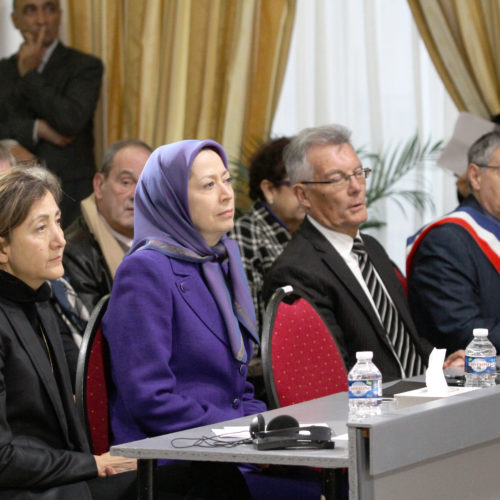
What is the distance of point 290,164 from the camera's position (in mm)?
3836

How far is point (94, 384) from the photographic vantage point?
8.75 ft

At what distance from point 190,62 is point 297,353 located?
113 inches

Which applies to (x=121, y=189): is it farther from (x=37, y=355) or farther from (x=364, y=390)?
(x=364, y=390)

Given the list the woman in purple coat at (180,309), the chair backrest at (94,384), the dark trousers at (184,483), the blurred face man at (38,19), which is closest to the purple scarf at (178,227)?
the woman in purple coat at (180,309)

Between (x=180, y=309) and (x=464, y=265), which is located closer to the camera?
(x=180, y=309)

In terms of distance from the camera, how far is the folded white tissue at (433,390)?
94.3 inches

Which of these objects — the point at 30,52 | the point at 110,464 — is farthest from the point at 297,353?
the point at 30,52

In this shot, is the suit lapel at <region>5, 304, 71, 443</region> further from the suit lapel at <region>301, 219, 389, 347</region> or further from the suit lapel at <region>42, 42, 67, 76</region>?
the suit lapel at <region>42, 42, 67, 76</region>

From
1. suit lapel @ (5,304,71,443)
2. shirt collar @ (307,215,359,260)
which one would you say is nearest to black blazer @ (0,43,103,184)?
shirt collar @ (307,215,359,260)

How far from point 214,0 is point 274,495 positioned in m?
3.50

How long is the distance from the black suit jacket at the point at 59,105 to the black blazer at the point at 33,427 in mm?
2969

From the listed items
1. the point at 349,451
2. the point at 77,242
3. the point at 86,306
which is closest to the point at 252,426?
the point at 349,451

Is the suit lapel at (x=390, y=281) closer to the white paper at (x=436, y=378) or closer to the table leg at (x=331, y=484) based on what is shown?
the white paper at (x=436, y=378)

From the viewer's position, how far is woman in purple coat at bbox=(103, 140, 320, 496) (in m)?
2.63
